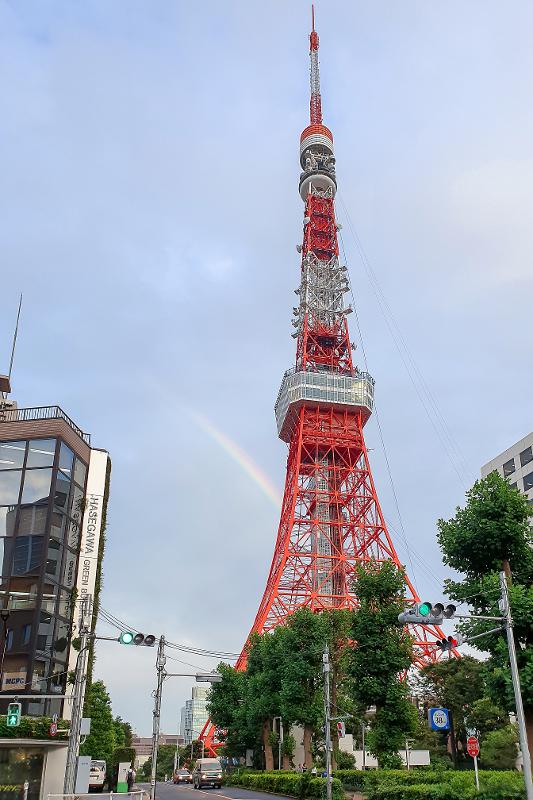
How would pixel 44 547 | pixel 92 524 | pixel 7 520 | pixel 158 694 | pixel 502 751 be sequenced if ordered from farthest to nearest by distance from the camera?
pixel 502 751 → pixel 92 524 → pixel 7 520 → pixel 44 547 → pixel 158 694

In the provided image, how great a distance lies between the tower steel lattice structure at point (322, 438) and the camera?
217 ft

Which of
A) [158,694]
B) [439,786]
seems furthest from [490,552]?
[158,694]

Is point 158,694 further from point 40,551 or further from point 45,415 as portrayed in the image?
point 45,415

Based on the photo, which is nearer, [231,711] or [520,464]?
[231,711]

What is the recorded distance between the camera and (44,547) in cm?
3434

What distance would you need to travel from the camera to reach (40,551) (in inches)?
1356

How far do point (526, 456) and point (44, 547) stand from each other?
54.0 metres

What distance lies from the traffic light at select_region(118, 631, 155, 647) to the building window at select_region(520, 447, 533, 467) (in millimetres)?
58071

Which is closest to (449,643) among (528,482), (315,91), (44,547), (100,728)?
(44,547)

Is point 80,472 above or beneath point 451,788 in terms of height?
above

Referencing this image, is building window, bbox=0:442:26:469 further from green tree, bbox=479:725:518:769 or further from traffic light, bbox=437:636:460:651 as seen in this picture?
green tree, bbox=479:725:518:769

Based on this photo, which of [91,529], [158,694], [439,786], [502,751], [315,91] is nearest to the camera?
[439,786]

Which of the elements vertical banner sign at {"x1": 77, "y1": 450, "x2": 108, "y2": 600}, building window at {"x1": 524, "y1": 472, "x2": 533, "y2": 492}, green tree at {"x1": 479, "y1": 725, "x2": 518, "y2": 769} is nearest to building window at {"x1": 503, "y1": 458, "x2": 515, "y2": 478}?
building window at {"x1": 524, "y1": 472, "x2": 533, "y2": 492}

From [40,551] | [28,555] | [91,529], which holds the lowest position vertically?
[28,555]
